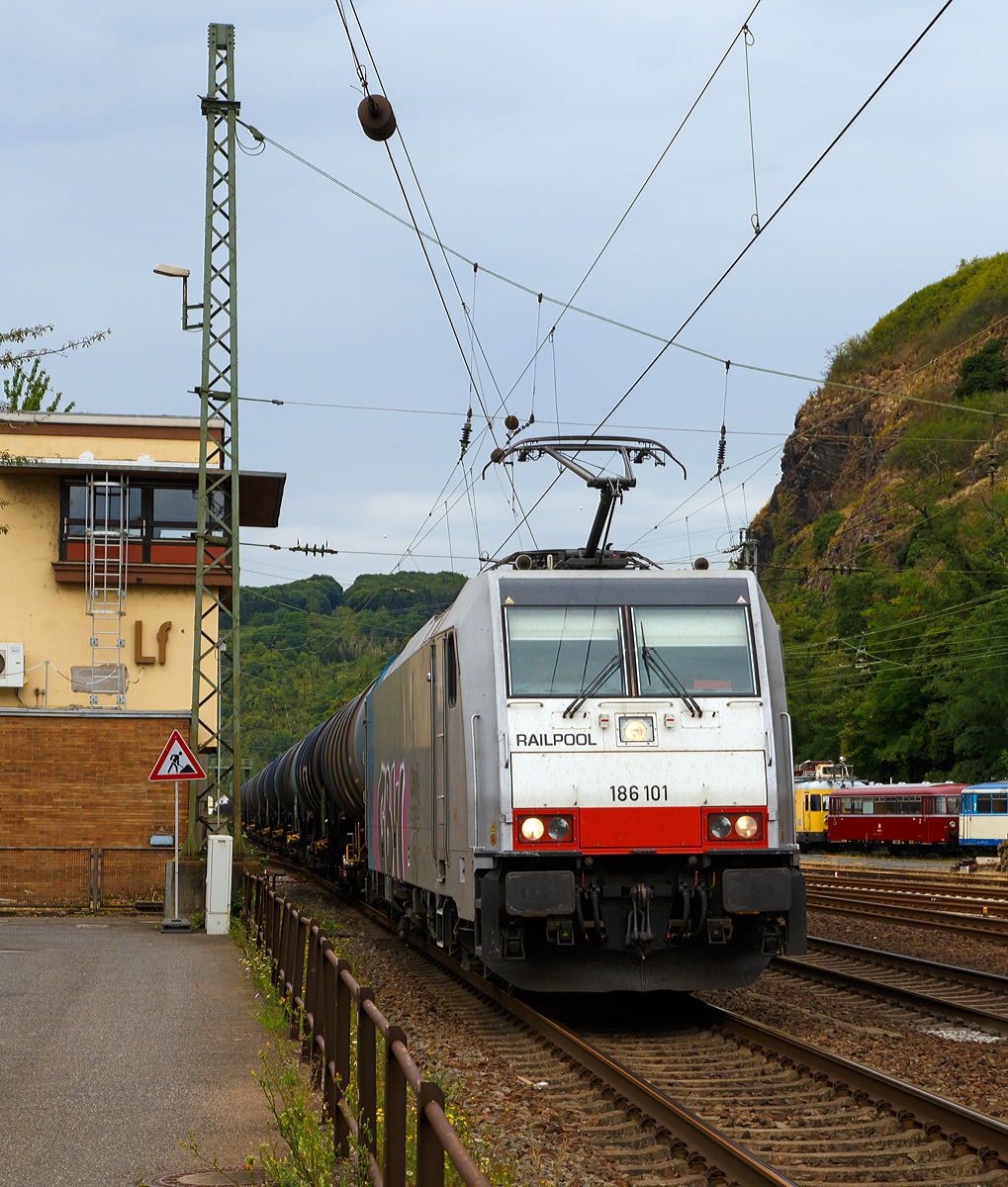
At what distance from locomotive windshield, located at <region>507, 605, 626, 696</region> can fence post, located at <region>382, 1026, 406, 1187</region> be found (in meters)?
5.68

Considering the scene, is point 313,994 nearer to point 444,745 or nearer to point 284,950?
point 284,950

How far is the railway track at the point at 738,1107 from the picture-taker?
685 centimetres

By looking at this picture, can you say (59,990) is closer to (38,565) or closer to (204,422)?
(204,422)

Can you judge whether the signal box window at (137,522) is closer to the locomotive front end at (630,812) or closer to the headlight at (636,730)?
the locomotive front end at (630,812)

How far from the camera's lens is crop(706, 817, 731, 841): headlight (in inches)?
412

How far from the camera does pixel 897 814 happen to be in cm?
4984

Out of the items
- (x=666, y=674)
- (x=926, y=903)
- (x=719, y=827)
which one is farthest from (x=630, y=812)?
(x=926, y=903)

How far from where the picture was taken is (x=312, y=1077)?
8352 millimetres

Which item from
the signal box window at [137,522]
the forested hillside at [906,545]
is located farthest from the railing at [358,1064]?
the signal box window at [137,522]

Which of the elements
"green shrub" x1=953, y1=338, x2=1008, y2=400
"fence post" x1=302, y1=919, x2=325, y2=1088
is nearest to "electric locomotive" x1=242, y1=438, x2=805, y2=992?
"fence post" x1=302, y1=919, x2=325, y2=1088

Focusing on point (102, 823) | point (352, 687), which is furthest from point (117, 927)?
point (352, 687)

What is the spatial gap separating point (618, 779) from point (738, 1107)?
9.27 ft

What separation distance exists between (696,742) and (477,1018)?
3055 millimetres

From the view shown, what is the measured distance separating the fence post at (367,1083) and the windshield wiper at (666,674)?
16.2 ft
